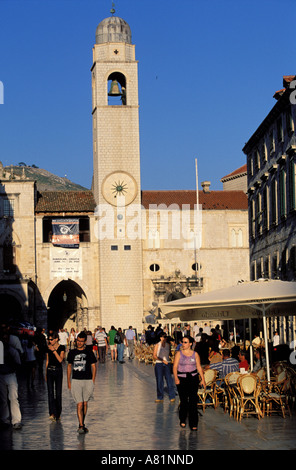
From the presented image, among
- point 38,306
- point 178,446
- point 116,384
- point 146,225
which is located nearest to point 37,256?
point 38,306

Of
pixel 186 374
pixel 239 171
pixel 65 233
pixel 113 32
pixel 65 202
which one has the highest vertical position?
pixel 113 32

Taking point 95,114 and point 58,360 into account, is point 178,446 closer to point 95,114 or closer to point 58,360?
point 58,360

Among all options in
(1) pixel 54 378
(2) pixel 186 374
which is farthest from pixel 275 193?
(2) pixel 186 374

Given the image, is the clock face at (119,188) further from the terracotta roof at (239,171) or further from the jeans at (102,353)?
the jeans at (102,353)

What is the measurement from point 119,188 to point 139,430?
50133 mm

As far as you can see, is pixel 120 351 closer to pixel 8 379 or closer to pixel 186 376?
pixel 8 379

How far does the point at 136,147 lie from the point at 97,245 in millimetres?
7586

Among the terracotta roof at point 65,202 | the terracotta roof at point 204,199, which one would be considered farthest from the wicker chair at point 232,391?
the terracotta roof at point 204,199

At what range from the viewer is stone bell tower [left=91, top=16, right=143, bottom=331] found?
62.0 metres

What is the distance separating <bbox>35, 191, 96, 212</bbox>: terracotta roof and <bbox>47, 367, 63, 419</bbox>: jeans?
4797 centimetres

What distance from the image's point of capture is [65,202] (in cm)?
6494

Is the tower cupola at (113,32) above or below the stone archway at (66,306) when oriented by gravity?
above

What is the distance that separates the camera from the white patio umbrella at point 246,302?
16562 millimetres

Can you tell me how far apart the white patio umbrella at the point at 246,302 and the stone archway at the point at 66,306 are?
148 ft
